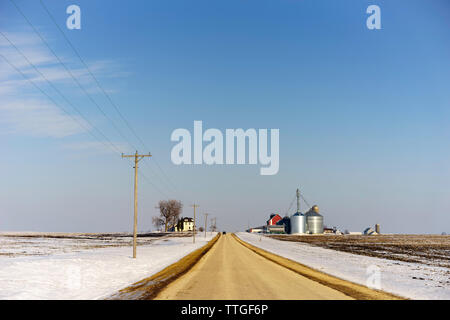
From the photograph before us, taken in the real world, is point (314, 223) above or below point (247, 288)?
below

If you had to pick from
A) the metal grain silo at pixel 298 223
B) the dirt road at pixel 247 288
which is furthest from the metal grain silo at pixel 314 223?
the dirt road at pixel 247 288

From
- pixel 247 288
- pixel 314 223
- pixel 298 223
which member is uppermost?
pixel 247 288

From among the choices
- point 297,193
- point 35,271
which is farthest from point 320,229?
point 35,271

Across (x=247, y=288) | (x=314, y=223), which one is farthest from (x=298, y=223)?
(x=247, y=288)

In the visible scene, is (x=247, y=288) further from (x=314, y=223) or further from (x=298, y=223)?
(x=298, y=223)

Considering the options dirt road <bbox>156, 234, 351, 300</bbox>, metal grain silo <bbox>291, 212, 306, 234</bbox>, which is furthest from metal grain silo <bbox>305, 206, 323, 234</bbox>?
dirt road <bbox>156, 234, 351, 300</bbox>

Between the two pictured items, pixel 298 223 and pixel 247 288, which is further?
pixel 298 223

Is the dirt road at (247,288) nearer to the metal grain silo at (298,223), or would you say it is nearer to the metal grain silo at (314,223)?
Result: the metal grain silo at (314,223)

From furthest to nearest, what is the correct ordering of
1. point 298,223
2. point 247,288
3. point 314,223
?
1. point 298,223
2. point 314,223
3. point 247,288

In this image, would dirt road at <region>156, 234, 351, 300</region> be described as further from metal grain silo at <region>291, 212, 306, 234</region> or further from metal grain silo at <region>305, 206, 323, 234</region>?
metal grain silo at <region>291, 212, 306, 234</region>
